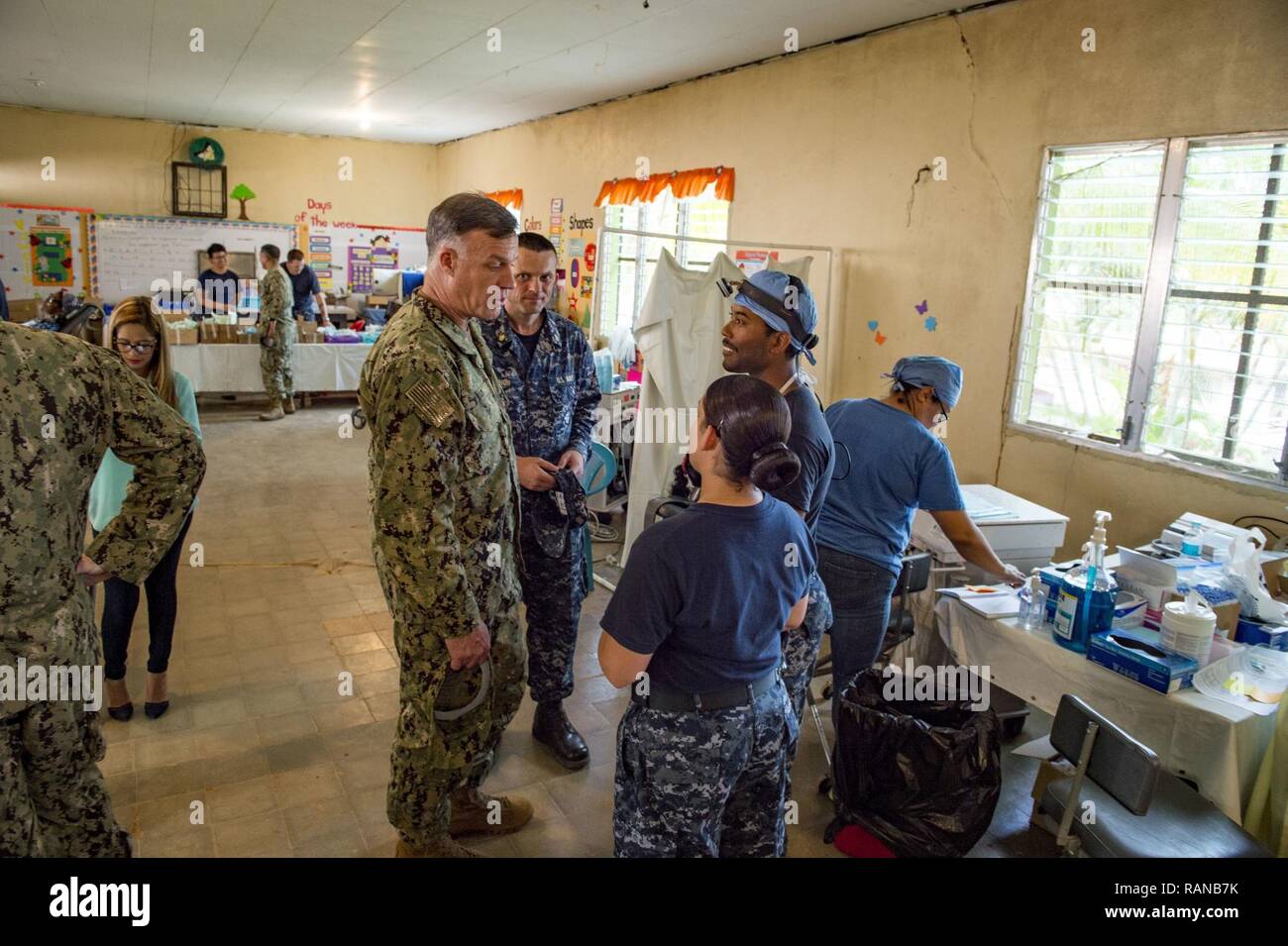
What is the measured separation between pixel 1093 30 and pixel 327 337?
759cm

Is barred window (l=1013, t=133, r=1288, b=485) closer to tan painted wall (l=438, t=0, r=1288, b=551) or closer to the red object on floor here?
tan painted wall (l=438, t=0, r=1288, b=551)

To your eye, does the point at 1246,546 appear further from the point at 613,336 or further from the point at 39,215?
the point at 39,215

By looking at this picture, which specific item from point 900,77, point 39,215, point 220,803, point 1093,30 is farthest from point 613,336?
point 39,215

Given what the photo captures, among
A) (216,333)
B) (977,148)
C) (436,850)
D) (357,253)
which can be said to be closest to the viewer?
(436,850)

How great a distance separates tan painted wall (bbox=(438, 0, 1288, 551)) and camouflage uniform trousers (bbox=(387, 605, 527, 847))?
2.98m

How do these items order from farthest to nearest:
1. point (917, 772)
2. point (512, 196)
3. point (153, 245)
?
point (153, 245), point (512, 196), point (917, 772)

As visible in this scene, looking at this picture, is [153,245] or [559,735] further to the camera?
[153,245]

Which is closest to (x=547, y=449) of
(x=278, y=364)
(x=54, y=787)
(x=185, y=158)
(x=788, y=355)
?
(x=788, y=355)

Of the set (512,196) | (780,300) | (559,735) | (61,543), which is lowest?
(559,735)

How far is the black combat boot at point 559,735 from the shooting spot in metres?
2.91

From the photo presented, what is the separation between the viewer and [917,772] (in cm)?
244

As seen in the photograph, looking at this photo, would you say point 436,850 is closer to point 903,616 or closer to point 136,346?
point 136,346

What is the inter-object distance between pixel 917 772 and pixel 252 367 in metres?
8.07

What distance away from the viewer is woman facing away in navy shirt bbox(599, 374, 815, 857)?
1.57 metres
